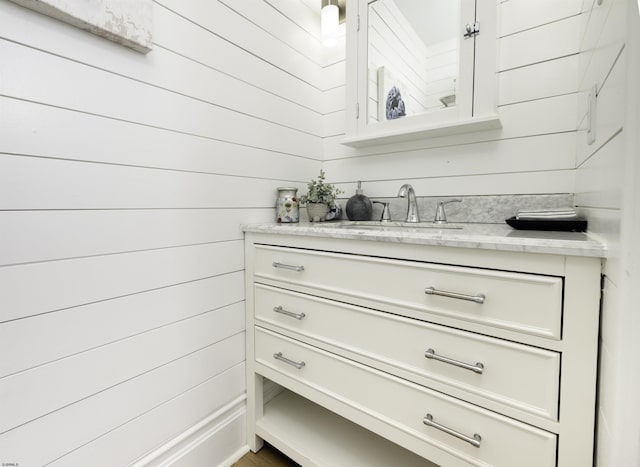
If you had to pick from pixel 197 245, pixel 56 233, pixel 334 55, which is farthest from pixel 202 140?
pixel 334 55

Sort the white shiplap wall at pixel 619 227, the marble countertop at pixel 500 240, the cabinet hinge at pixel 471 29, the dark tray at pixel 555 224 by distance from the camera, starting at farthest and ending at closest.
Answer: the cabinet hinge at pixel 471 29
the dark tray at pixel 555 224
the marble countertop at pixel 500 240
the white shiplap wall at pixel 619 227

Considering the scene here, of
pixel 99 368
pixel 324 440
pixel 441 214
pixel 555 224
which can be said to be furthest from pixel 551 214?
pixel 99 368

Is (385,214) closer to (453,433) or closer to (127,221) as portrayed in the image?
(453,433)

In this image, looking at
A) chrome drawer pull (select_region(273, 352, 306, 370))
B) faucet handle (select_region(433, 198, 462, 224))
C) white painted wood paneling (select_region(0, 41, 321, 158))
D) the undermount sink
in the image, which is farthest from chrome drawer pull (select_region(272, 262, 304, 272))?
faucet handle (select_region(433, 198, 462, 224))

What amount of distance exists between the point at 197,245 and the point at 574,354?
1.11 m

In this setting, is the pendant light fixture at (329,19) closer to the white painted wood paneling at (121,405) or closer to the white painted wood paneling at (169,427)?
the white painted wood paneling at (121,405)

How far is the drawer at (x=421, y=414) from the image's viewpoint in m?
0.65

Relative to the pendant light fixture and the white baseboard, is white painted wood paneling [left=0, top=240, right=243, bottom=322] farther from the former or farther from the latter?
the pendant light fixture

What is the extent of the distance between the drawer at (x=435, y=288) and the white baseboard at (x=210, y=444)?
612mm

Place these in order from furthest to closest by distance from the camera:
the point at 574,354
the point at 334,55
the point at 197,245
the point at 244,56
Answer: the point at 334,55 → the point at 244,56 → the point at 197,245 → the point at 574,354

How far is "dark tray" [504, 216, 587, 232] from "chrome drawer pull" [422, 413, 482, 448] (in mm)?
610

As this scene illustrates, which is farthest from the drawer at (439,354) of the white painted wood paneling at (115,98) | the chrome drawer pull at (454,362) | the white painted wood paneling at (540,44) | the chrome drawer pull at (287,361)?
the white painted wood paneling at (540,44)

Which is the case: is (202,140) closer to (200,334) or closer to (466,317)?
(200,334)

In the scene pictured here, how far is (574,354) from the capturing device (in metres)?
0.58
